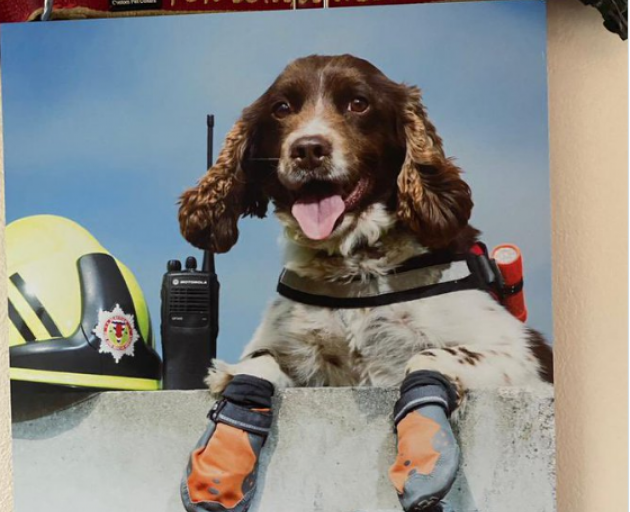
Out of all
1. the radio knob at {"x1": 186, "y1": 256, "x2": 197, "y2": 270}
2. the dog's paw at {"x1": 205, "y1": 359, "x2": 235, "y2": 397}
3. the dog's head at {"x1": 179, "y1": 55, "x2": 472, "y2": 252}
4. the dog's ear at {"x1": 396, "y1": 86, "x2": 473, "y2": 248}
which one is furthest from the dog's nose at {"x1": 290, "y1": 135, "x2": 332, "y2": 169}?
the dog's paw at {"x1": 205, "y1": 359, "x2": 235, "y2": 397}

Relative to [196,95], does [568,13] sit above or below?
above

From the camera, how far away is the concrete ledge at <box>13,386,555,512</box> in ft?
3.58

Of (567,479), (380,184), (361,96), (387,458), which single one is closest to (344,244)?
(380,184)

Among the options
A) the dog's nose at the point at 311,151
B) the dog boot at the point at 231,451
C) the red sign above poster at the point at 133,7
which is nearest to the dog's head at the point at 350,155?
the dog's nose at the point at 311,151

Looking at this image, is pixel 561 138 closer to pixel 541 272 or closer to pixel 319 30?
pixel 541 272

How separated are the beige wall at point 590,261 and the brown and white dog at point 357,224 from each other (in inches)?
3.2

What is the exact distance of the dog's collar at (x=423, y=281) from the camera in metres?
1.12

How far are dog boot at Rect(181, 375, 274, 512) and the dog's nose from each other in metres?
0.34

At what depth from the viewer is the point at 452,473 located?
1.05m

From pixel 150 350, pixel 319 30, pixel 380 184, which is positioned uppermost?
pixel 319 30

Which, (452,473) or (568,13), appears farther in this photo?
(568,13)

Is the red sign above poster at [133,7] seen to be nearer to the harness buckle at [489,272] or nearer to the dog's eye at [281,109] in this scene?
the dog's eye at [281,109]

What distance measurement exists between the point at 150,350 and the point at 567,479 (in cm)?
67

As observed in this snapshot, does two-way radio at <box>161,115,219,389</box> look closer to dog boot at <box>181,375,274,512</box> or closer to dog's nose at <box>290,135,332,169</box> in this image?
dog boot at <box>181,375,274,512</box>
